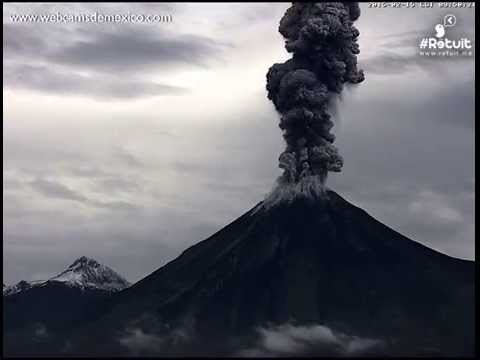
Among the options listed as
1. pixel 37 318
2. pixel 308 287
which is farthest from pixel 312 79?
pixel 37 318

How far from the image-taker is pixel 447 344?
135250 millimetres

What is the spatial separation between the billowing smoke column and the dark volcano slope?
34.1 feet

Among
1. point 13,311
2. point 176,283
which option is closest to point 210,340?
point 176,283

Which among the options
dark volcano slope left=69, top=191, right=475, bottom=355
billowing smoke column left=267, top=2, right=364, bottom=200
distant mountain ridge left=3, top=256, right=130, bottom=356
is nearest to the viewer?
dark volcano slope left=69, top=191, right=475, bottom=355

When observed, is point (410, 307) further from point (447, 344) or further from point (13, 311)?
point (13, 311)

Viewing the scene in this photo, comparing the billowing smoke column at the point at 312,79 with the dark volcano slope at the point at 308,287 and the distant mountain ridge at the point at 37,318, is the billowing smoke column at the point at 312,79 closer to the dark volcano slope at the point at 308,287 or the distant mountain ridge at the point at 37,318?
the dark volcano slope at the point at 308,287

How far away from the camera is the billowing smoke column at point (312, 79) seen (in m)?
146

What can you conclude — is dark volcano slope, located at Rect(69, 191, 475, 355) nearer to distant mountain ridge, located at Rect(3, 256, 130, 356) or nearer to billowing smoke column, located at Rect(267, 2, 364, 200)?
distant mountain ridge, located at Rect(3, 256, 130, 356)

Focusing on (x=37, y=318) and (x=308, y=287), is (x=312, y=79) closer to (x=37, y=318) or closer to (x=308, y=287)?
(x=308, y=287)

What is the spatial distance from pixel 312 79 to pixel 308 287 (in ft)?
83.0

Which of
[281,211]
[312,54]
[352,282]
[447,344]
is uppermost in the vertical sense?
[312,54]

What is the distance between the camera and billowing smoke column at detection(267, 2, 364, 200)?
14625 centimetres

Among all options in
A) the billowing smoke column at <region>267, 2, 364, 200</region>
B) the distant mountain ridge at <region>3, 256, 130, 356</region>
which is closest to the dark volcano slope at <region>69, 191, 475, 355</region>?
the distant mountain ridge at <region>3, 256, 130, 356</region>

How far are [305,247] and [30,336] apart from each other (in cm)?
3739
